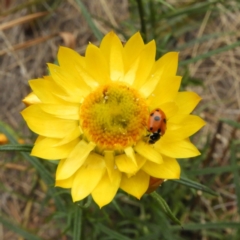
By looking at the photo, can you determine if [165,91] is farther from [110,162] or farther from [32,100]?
[32,100]

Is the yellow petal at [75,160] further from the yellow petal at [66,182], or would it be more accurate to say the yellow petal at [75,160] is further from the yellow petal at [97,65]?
the yellow petal at [97,65]

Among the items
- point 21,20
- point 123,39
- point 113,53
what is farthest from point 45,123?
point 21,20

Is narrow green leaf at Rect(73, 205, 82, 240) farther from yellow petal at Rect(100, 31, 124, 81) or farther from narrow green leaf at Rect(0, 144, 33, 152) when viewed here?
yellow petal at Rect(100, 31, 124, 81)

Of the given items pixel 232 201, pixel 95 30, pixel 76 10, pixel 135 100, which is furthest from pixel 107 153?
pixel 76 10

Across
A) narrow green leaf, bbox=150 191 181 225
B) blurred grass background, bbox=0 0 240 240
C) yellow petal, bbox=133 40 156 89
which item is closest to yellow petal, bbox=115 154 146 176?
narrow green leaf, bbox=150 191 181 225

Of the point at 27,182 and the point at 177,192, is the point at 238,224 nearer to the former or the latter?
the point at 177,192

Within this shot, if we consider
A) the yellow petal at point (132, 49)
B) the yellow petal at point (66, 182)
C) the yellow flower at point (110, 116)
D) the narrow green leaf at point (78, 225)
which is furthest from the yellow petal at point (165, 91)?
the narrow green leaf at point (78, 225)
